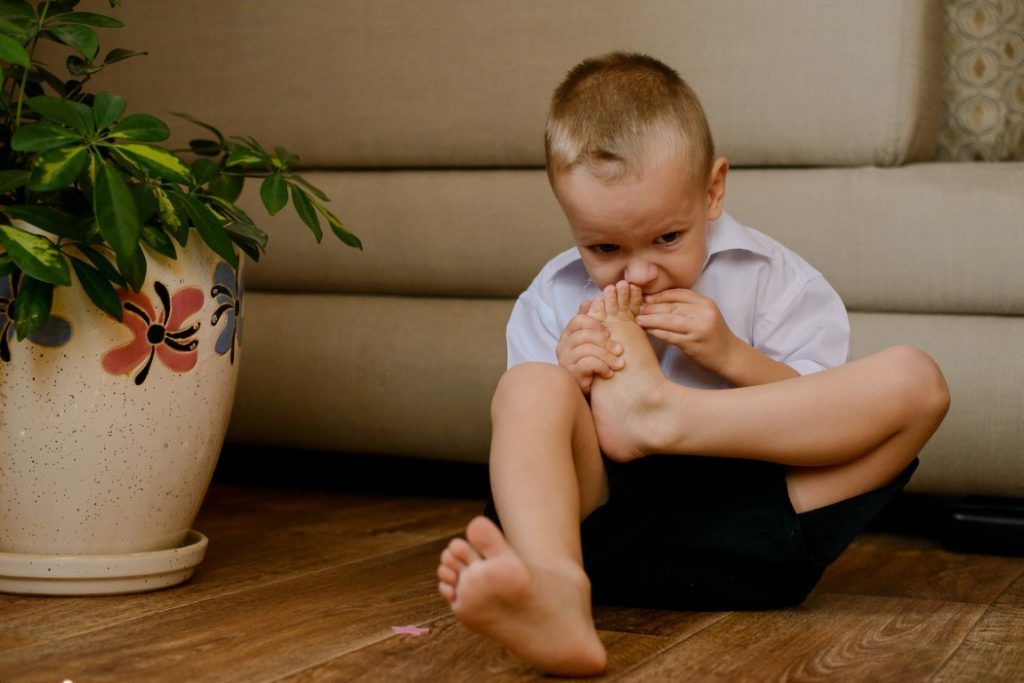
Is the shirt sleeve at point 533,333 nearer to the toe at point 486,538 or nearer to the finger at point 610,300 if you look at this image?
the finger at point 610,300

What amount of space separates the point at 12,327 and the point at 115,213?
147 mm

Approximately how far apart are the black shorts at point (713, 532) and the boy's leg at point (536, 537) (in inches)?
1.4

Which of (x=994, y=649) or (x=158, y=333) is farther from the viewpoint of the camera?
(x=158, y=333)

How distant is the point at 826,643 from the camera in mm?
856

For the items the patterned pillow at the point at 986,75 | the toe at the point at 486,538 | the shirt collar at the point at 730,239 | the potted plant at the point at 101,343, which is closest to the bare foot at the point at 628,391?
the shirt collar at the point at 730,239

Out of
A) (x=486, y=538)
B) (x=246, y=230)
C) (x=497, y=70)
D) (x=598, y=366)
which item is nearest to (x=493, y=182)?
(x=497, y=70)

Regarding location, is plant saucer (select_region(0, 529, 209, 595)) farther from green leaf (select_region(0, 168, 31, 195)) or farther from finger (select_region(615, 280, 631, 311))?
finger (select_region(615, 280, 631, 311))

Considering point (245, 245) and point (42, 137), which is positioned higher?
point (42, 137)

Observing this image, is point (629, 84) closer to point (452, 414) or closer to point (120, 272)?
point (120, 272)

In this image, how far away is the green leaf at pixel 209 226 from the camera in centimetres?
96

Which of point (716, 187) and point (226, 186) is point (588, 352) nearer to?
point (716, 187)

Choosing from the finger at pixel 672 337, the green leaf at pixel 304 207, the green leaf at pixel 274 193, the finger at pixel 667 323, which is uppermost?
the green leaf at pixel 274 193

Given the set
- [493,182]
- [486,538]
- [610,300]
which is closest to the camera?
[486,538]

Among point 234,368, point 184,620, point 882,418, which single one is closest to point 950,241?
point 882,418
